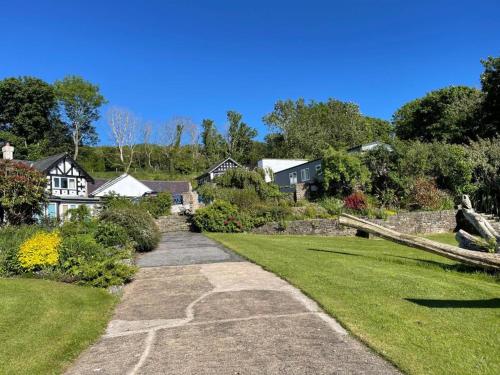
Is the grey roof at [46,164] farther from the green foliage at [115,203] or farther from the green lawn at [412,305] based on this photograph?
the green lawn at [412,305]

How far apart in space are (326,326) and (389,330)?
818 millimetres

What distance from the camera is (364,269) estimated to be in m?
9.82

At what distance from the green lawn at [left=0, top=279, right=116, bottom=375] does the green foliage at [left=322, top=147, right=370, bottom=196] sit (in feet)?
73.5

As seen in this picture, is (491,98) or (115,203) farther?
(491,98)

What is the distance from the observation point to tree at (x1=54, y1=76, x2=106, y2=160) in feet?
210

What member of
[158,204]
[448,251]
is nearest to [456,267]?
[448,251]

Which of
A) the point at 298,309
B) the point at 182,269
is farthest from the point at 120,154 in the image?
the point at 298,309

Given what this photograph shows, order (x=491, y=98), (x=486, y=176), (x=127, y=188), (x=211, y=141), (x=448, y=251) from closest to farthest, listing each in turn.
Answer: (x=448, y=251)
(x=486, y=176)
(x=491, y=98)
(x=127, y=188)
(x=211, y=141)

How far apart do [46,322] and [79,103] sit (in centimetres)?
6527

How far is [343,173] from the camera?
93.9 feet

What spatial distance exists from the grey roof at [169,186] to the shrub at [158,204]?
21893 millimetres

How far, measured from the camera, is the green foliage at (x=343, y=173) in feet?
93.9

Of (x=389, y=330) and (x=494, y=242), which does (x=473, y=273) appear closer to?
(x=494, y=242)

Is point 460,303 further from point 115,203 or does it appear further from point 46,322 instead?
point 115,203
